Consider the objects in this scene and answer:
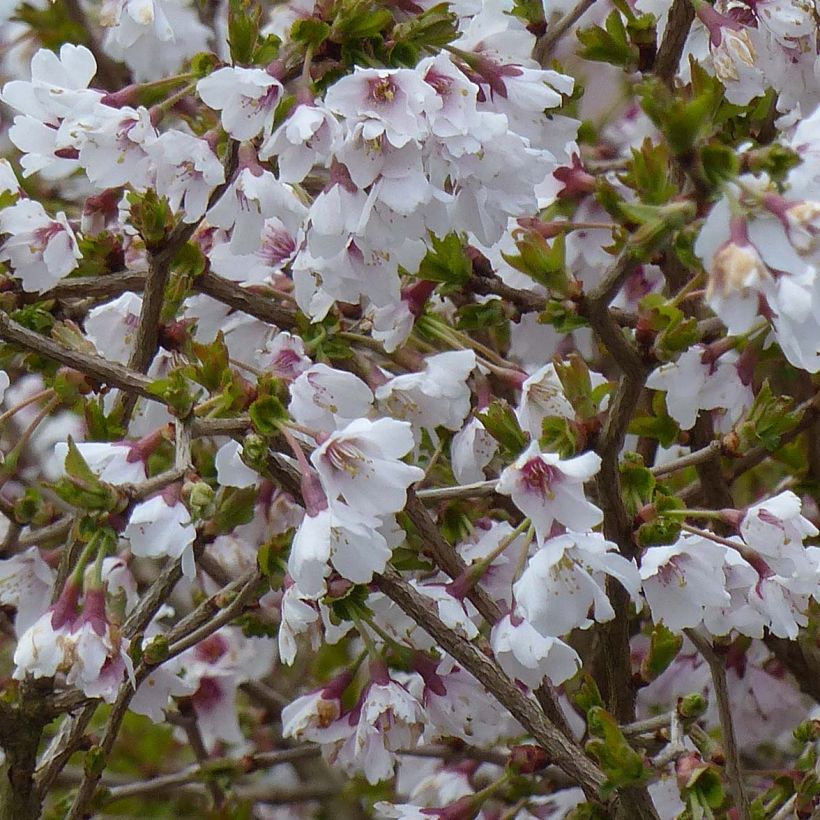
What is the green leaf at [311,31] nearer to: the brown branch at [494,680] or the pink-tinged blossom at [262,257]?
the pink-tinged blossom at [262,257]

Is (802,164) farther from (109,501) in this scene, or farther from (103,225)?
(103,225)

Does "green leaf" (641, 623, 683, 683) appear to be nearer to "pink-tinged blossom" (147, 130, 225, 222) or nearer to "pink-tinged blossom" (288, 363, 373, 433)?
"pink-tinged blossom" (288, 363, 373, 433)

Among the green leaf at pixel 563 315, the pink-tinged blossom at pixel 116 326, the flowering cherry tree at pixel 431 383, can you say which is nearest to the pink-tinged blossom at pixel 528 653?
the flowering cherry tree at pixel 431 383

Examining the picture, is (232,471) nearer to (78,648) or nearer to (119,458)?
(119,458)

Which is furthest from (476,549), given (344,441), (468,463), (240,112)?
(240,112)

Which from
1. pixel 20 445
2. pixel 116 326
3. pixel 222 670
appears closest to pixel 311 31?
pixel 116 326

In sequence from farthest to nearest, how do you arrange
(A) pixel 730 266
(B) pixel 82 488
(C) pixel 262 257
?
(C) pixel 262 257
(B) pixel 82 488
(A) pixel 730 266
